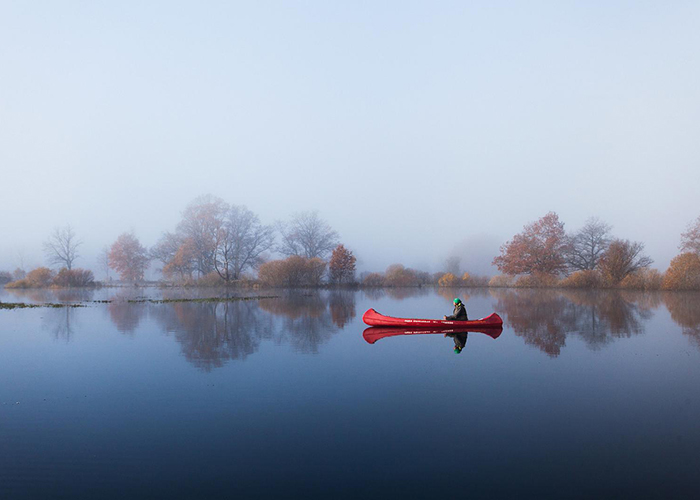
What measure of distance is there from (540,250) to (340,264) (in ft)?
75.5

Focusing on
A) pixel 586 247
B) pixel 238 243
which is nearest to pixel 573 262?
pixel 586 247

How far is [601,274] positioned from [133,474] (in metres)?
52.6

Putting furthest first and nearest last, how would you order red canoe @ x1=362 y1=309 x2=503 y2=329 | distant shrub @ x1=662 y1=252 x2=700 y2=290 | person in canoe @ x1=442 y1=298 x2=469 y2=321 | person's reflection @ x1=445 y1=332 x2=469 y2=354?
distant shrub @ x1=662 y1=252 x2=700 y2=290, person in canoe @ x1=442 y1=298 x2=469 y2=321, red canoe @ x1=362 y1=309 x2=503 y2=329, person's reflection @ x1=445 y1=332 x2=469 y2=354

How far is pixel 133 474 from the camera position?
518cm

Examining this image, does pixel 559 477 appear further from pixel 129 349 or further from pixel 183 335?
pixel 183 335

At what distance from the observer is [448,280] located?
2361 inches

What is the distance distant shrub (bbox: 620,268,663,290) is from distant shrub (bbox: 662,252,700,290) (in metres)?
1.42

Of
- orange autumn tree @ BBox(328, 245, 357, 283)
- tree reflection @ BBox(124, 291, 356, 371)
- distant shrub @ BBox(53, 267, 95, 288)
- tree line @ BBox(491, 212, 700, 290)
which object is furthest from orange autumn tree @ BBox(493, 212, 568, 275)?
distant shrub @ BBox(53, 267, 95, 288)

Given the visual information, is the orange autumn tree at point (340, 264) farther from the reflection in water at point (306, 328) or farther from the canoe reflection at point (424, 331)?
the canoe reflection at point (424, 331)

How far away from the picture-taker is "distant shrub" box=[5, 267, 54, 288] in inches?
2202

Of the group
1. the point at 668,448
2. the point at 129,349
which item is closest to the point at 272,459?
the point at 668,448

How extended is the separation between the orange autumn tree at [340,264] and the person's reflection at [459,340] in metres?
41.2

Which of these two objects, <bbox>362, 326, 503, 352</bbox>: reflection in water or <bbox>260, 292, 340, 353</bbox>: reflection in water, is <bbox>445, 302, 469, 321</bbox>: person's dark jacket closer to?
<bbox>362, 326, 503, 352</bbox>: reflection in water

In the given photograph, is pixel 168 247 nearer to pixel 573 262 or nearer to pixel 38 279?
pixel 38 279
